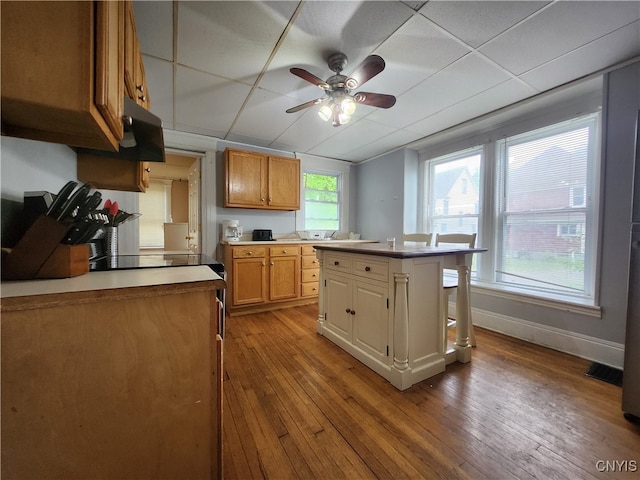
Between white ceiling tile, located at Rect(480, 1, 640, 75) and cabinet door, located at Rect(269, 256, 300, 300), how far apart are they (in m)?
2.88

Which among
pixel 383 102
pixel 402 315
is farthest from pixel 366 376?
pixel 383 102

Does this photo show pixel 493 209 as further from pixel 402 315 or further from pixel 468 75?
pixel 402 315

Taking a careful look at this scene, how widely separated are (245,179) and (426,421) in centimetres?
324

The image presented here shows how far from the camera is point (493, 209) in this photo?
2912 mm

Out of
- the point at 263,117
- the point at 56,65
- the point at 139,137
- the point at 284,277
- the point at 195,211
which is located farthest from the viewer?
the point at 195,211

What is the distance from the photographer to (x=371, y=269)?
1.88 metres

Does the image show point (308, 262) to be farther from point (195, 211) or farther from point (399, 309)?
point (399, 309)

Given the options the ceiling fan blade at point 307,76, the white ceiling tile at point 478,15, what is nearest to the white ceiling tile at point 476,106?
the white ceiling tile at point 478,15

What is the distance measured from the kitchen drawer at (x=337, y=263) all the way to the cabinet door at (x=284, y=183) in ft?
5.41

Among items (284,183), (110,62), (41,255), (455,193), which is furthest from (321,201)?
(41,255)

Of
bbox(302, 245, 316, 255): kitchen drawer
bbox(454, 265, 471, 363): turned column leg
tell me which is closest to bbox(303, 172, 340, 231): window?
bbox(302, 245, 316, 255): kitchen drawer

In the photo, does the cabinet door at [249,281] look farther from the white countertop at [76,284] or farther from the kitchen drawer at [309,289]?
the white countertop at [76,284]

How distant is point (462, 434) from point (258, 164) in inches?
138

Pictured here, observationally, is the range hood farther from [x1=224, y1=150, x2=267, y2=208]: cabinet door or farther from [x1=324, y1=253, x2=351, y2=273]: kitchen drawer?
[x1=224, y1=150, x2=267, y2=208]: cabinet door
